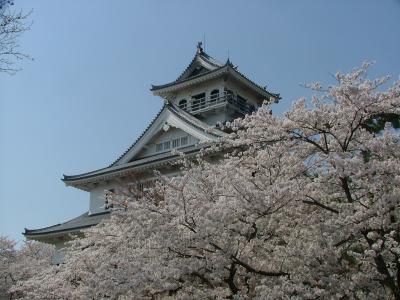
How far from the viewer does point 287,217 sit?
916 cm

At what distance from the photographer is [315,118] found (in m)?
8.77

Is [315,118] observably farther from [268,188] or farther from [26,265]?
[26,265]

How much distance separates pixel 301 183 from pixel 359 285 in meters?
1.92

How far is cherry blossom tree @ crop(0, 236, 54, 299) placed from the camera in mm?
23688

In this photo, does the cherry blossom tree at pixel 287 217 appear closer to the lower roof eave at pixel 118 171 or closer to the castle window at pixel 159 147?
the lower roof eave at pixel 118 171

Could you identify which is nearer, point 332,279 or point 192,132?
point 332,279

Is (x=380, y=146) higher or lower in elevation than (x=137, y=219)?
higher

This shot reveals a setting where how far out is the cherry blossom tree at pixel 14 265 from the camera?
77.7 ft

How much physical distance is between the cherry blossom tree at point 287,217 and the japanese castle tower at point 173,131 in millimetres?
9367

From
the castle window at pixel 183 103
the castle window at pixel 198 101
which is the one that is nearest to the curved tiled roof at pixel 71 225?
the castle window at pixel 198 101

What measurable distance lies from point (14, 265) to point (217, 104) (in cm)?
1289

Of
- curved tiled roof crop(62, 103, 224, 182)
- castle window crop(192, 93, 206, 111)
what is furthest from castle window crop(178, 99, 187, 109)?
curved tiled roof crop(62, 103, 224, 182)

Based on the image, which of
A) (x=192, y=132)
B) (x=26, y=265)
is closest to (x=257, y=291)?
(x=192, y=132)

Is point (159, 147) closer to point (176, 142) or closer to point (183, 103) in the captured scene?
point (176, 142)
